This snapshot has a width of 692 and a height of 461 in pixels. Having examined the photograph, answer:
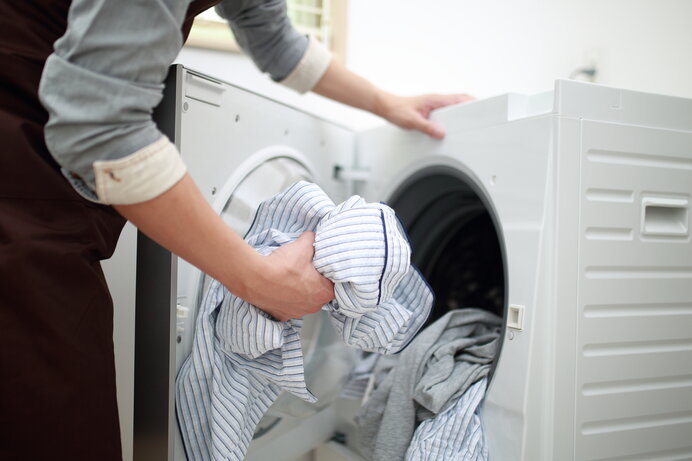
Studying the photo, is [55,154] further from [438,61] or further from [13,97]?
[438,61]

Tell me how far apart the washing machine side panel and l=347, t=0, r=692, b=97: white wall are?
622 millimetres

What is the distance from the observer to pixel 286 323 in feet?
2.27

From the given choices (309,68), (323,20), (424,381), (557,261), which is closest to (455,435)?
(424,381)

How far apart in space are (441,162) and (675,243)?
39 centimetres

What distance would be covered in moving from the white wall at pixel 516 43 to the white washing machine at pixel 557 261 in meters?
0.60

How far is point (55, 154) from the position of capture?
1.56 ft

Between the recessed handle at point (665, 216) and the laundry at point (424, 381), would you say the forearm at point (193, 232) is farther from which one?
the recessed handle at point (665, 216)

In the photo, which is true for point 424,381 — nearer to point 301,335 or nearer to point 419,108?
point 301,335

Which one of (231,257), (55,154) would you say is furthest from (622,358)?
(55,154)

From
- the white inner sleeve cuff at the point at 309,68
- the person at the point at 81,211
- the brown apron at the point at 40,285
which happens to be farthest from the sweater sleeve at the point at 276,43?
the brown apron at the point at 40,285

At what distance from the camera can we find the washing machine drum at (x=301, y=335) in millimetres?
838

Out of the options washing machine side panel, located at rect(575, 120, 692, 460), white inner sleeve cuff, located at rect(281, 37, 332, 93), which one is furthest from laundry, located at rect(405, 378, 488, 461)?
white inner sleeve cuff, located at rect(281, 37, 332, 93)

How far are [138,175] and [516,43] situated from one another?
4.41 ft

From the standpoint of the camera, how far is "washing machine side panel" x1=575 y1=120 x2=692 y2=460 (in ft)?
2.46
